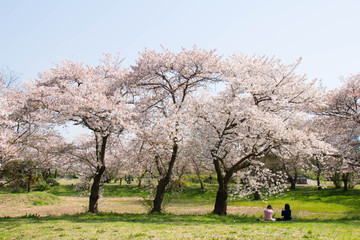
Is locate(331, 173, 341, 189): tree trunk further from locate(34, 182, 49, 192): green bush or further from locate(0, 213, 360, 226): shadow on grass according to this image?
locate(34, 182, 49, 192): green bush

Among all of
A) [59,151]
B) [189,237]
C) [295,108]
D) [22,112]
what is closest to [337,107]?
[295,108]

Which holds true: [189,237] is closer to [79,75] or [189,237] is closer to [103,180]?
[103,180]

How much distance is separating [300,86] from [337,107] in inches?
242

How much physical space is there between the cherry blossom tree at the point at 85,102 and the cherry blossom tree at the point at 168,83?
5.48ft

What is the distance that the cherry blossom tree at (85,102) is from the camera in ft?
50.3

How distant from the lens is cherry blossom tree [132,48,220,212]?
55.3 ft

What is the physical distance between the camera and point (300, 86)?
17984 millimetres

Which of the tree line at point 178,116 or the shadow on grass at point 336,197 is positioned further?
the shadow on grass at point 336,197

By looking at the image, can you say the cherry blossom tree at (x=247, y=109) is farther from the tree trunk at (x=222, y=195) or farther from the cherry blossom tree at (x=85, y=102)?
the cherry blossom tree at (x=85, y=102)

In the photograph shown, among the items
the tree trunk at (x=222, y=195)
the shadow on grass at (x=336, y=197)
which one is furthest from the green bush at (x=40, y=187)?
the shadow on grass at (x=336, y=197)

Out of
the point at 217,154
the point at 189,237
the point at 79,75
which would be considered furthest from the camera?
the point at 79,75

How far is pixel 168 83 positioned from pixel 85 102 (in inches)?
230

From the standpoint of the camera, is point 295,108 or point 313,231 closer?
point 313,231

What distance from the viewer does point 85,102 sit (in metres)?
15.1
